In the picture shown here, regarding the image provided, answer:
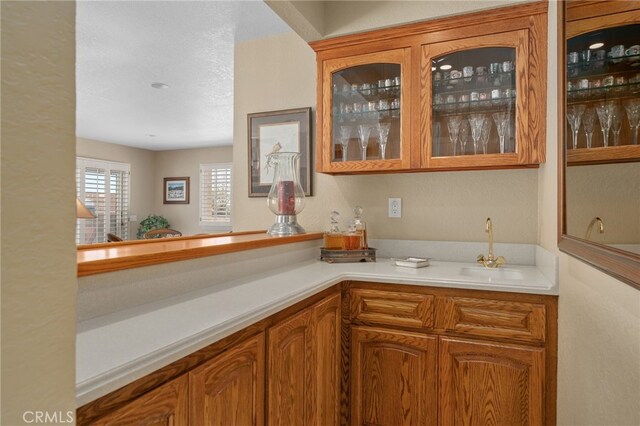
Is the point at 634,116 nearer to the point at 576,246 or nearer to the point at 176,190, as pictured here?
the point at 576,246

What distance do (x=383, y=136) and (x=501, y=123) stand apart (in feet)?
1.95

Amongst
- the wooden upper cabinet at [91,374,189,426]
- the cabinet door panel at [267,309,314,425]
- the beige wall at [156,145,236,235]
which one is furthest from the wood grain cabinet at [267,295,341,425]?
the beige wall at [156,145,236,235]

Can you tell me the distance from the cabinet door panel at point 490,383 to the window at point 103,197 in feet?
21.8

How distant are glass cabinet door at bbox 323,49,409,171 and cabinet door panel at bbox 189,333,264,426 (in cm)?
128

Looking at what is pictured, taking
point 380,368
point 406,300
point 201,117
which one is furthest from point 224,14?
point 201,117

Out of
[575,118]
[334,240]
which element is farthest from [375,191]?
[575,118]

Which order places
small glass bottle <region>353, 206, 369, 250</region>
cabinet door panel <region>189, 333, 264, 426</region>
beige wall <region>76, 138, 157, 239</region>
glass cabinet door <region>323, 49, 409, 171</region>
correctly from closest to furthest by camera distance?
cabinet door panel <region>189, 333, 264, 426</region>, glass cabinet door <region>323, 49, 409, 171</region>, small glass bottle <region>353, 206, 369, 250</region>, beige wall <region>76, 138, 157, 239</region>

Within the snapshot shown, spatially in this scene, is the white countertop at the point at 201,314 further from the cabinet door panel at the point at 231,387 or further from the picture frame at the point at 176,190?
the picture frame at the point at 176,190

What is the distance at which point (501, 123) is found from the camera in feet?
6.50

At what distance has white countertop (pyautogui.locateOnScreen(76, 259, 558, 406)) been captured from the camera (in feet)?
2.51

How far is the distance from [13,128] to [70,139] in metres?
0.06

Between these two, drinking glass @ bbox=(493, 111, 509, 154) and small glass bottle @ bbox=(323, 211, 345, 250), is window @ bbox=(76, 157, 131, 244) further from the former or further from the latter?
drinking glass @ bbox=(493, 111, 509, 154)

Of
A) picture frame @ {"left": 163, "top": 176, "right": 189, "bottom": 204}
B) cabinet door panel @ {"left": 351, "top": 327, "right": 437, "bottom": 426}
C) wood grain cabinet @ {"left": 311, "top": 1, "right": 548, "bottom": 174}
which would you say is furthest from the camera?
picture frame @ {"left": 163, "top": 176, "right": 189, "bottom": 204}

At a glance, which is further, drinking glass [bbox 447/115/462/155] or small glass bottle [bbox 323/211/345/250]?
small glass bottle [bbox 323/211/345/250]
